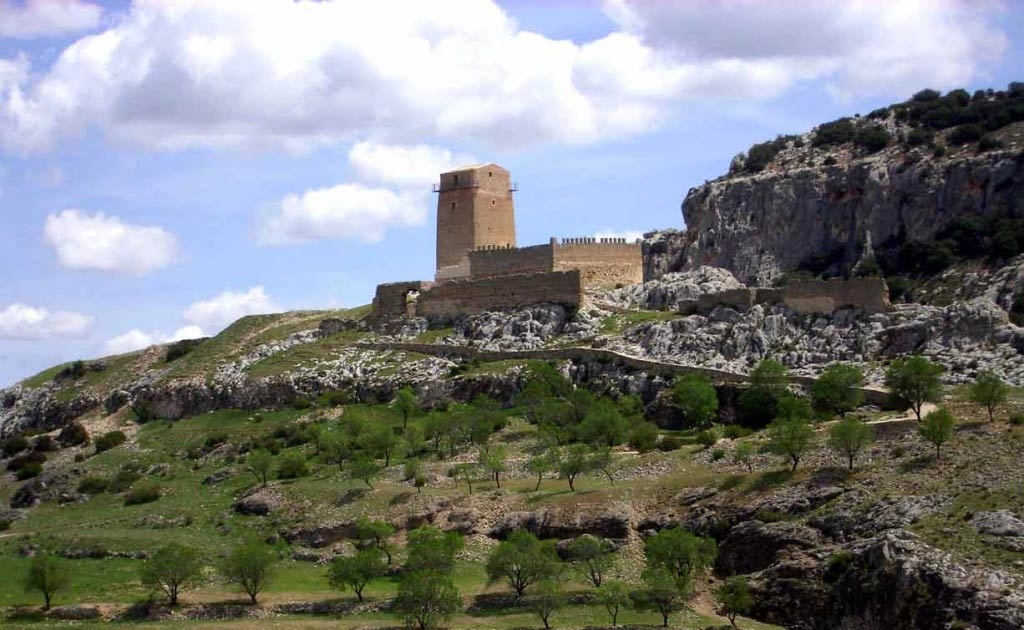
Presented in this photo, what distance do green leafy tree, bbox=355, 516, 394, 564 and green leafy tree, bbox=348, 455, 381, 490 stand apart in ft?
14.6

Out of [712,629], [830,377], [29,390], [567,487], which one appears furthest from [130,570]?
[29,390]

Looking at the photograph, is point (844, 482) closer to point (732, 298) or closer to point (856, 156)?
point (732, 298)

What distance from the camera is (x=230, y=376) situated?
80625 mm

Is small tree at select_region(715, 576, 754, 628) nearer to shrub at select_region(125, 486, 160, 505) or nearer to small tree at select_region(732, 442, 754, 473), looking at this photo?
small tree at select_region(732, 442, 754, 473)

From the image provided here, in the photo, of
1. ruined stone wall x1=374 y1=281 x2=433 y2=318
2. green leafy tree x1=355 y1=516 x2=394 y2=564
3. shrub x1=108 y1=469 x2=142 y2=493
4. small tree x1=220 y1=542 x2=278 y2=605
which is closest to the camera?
small tree x1=220 y1=542 x2=278 y2=605

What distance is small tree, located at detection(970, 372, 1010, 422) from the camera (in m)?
51.8

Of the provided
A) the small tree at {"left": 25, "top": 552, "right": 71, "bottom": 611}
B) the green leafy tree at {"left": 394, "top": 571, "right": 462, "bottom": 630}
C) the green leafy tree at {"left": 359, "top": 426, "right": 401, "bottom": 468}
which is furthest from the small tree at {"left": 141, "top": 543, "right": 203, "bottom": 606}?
the green leafy tree at {"left": 359, "top": 426, "right": 401, "bottom": 468}

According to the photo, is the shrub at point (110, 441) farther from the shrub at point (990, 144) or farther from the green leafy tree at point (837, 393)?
the shrub at point (990, 144)

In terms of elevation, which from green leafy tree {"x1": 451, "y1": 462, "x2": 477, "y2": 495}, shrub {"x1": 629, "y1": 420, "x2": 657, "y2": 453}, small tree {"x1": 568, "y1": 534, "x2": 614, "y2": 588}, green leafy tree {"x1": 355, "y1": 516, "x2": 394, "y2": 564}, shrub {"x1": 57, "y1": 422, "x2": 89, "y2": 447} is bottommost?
small tree {"x1": 568, "y1": 534, "x2": 614, "y2": 588}

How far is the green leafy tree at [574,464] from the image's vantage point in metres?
54.5

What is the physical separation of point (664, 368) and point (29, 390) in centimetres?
4720

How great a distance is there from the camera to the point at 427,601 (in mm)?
44938

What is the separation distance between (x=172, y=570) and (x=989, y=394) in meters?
27.5

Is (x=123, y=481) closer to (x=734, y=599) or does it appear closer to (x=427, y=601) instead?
(x=427, y=601)
